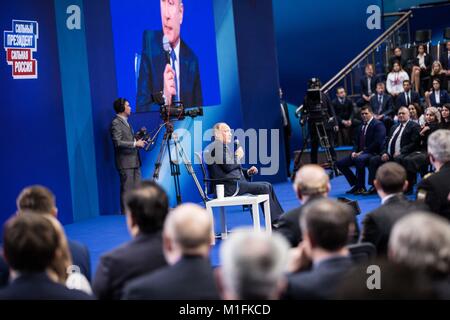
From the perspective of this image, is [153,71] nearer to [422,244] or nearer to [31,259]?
[31,259]

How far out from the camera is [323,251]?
3.44 m

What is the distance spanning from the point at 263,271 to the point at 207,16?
1023 cm

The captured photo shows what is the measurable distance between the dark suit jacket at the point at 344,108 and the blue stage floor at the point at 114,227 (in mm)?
3479

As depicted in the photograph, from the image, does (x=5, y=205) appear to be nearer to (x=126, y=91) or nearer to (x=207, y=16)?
(x=126, y=91)

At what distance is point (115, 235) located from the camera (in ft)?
31.1

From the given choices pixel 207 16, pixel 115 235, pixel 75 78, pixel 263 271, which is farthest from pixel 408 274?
pixel 207 16

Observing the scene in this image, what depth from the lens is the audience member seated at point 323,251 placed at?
3.38 metres

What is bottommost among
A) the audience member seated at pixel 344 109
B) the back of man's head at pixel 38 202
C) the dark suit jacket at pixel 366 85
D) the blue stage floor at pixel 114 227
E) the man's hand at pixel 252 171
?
the blue stage floor at pixel 114 227

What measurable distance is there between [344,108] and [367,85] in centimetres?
74

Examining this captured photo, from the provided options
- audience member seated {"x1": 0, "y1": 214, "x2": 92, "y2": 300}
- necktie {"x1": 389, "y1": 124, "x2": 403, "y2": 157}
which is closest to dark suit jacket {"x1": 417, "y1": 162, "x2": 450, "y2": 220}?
audience member seated {"x1": 0, "y1": 214, "x2": 92, "y2": 300}

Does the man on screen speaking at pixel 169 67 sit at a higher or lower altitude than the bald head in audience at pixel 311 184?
higher

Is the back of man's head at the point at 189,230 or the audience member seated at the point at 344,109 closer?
the back of man's head at the point at 189,230

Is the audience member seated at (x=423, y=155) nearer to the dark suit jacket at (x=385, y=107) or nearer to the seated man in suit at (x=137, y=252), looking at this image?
the dark suit jacket at (x=385, y=107)

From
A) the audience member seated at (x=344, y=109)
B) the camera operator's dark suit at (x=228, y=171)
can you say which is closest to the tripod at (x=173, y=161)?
the camera operator's dark suit at (x=228, y=171)
